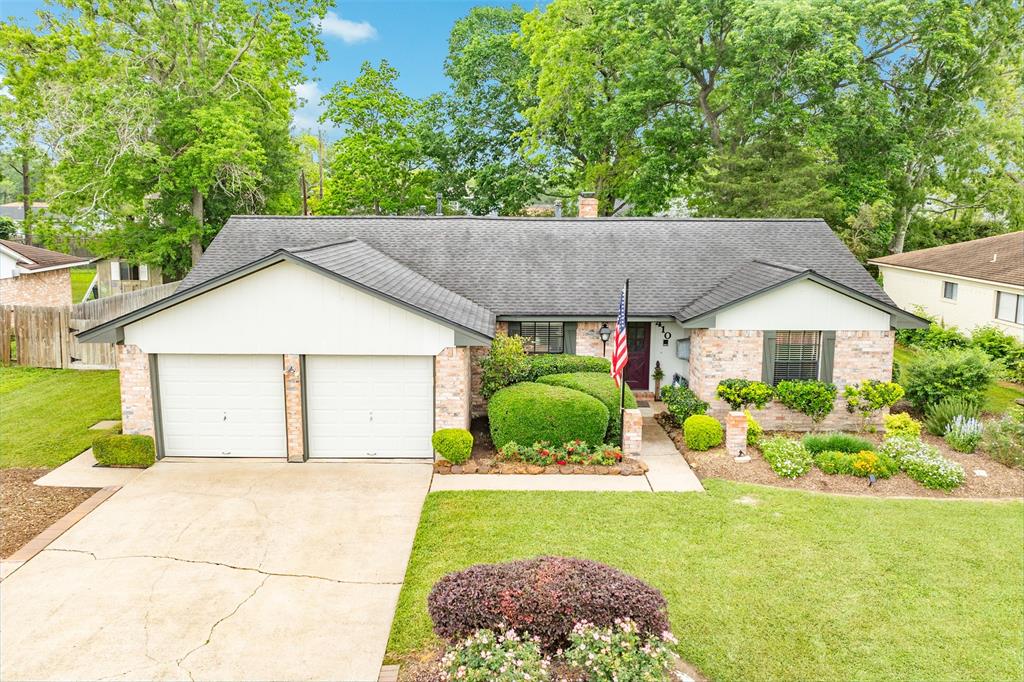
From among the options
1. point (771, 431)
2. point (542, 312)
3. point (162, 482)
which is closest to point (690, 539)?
point (771, 431)

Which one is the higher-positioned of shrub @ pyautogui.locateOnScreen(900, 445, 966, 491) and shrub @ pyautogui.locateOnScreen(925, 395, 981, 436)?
shrub @ pyautogui.locateOnScreen(925, 395, 981, 436)

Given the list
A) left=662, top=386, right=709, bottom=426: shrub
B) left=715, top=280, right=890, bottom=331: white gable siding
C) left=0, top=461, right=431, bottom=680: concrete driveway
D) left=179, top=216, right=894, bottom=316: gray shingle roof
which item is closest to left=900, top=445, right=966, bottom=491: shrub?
left=715, top=280, right=890, bottom=331: white gable siding

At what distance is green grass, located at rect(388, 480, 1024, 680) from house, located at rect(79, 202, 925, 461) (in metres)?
3.10

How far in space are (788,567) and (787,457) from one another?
4147 millimetres

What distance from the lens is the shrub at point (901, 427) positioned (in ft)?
48.7

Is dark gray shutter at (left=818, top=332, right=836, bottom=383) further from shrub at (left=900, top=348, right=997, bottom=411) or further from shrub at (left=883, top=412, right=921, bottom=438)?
shrub at (left=900, top=348, right=997, bottom=411)

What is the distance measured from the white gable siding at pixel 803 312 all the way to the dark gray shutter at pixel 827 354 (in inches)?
8.4

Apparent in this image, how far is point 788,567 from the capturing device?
942 cm

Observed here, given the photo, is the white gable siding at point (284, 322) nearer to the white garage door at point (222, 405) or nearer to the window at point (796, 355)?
the white garage door at point (222, 405)

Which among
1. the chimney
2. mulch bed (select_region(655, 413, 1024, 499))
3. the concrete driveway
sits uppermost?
the chimney

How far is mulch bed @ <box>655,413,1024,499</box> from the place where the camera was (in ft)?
40.4

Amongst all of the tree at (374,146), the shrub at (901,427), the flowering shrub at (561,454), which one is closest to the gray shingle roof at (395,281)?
the flowering shrub at (561,454)

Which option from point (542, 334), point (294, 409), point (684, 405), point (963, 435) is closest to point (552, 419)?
point (684, 405)

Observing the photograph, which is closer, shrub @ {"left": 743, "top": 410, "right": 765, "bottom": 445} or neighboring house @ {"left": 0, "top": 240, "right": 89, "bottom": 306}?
shrub @ {"left": 743, "top": 410, "right": 765, "bottom": 445}
